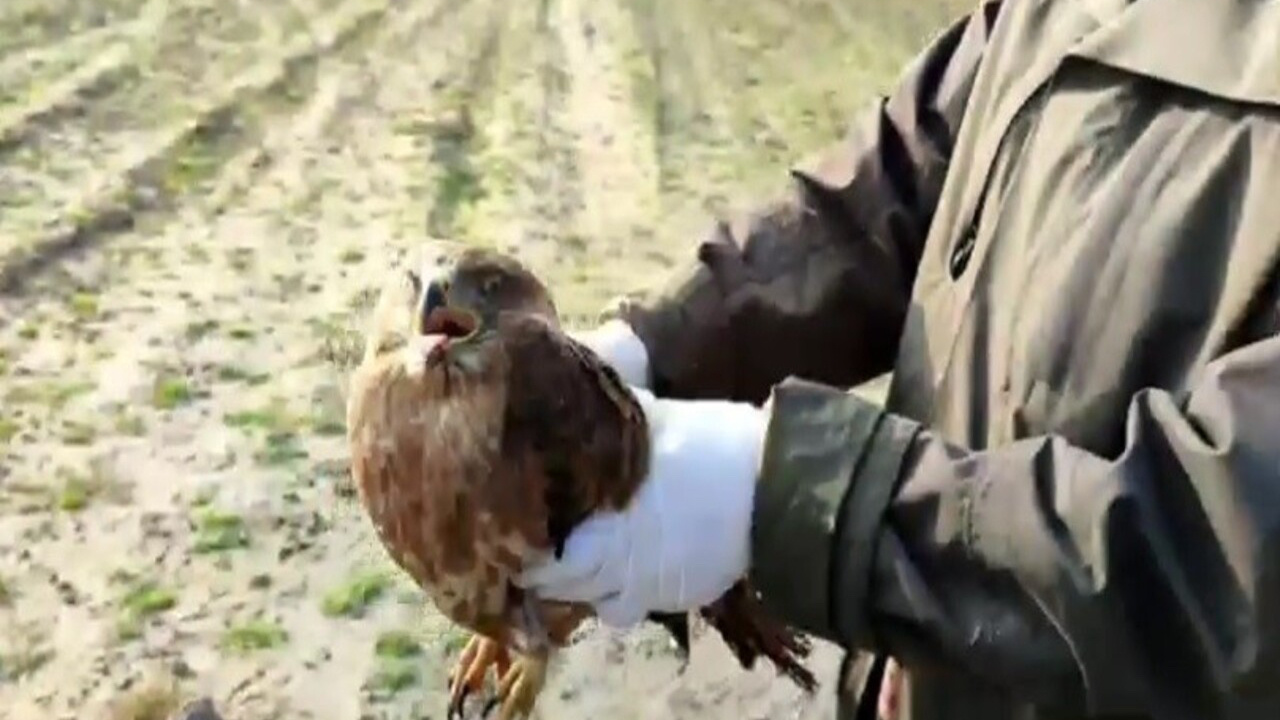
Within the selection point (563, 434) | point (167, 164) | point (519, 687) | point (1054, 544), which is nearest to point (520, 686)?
point (519, 687)

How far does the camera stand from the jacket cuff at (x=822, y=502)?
120 cm

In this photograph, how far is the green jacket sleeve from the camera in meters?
1.12

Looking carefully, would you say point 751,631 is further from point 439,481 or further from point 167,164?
point 167,164

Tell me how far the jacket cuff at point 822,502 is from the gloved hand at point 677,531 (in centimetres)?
2

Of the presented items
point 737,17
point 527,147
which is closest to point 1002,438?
point 527,147

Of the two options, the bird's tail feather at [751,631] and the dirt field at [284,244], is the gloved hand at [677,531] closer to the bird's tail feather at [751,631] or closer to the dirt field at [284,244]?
the bird's tail feather at [751,631]

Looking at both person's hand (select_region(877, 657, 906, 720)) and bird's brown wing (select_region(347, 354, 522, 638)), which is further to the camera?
person's hand (select_region(877, 657, 906, 720))

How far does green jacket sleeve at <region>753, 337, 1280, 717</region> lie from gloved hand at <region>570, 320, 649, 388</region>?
30cm

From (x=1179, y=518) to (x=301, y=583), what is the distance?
5.57 ft

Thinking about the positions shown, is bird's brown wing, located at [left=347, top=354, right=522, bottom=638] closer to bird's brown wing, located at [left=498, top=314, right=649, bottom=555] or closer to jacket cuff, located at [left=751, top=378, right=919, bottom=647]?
bird's brown wing, located at [left=498, top=314, right=649, bottom=555]

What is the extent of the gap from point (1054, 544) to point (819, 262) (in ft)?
1.56

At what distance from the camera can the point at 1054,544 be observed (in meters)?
1.16

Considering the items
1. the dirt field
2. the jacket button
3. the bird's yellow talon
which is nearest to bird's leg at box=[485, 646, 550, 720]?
the bird's yellow talon

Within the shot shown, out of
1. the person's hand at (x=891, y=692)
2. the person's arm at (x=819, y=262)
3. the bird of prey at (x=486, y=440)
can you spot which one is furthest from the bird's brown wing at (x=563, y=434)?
the person's hand at (x=891, y=692)
